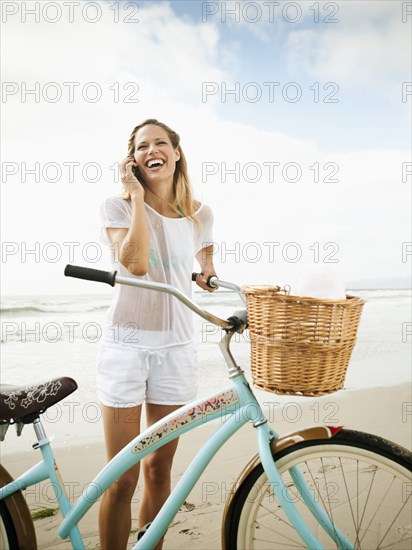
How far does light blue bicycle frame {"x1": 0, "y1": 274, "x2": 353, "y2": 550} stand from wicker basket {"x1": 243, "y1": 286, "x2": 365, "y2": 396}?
0.15 meters

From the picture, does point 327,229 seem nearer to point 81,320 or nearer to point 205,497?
point 81,320

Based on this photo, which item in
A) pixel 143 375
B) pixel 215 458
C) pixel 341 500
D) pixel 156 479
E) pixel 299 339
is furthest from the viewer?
pixel 215 458

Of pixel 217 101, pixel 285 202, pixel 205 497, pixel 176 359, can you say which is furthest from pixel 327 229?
pixel 176 359

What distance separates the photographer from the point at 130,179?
81.3 inches

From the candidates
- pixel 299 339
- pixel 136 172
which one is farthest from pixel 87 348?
pixel 299 339

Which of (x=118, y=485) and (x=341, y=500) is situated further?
(x=341, y=500)

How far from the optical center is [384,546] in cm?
265

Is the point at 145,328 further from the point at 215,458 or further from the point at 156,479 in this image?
the point at 215,458

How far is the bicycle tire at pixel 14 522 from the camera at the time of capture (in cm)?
189

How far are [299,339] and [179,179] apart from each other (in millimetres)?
1072

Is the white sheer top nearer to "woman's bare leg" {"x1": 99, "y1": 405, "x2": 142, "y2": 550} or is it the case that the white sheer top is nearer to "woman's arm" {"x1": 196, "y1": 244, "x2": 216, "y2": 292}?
"woman's arm" {"x1": 196, "y1": 244, "x2": 216, "y2": 292}

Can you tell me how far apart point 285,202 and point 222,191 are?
55.5 inches

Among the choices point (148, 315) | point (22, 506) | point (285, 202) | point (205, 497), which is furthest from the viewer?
point (285, 202)

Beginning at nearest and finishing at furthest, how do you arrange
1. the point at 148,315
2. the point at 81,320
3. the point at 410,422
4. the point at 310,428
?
the point at 310,428
the point at 148,315
the point at 410,422
the point at 81,320
